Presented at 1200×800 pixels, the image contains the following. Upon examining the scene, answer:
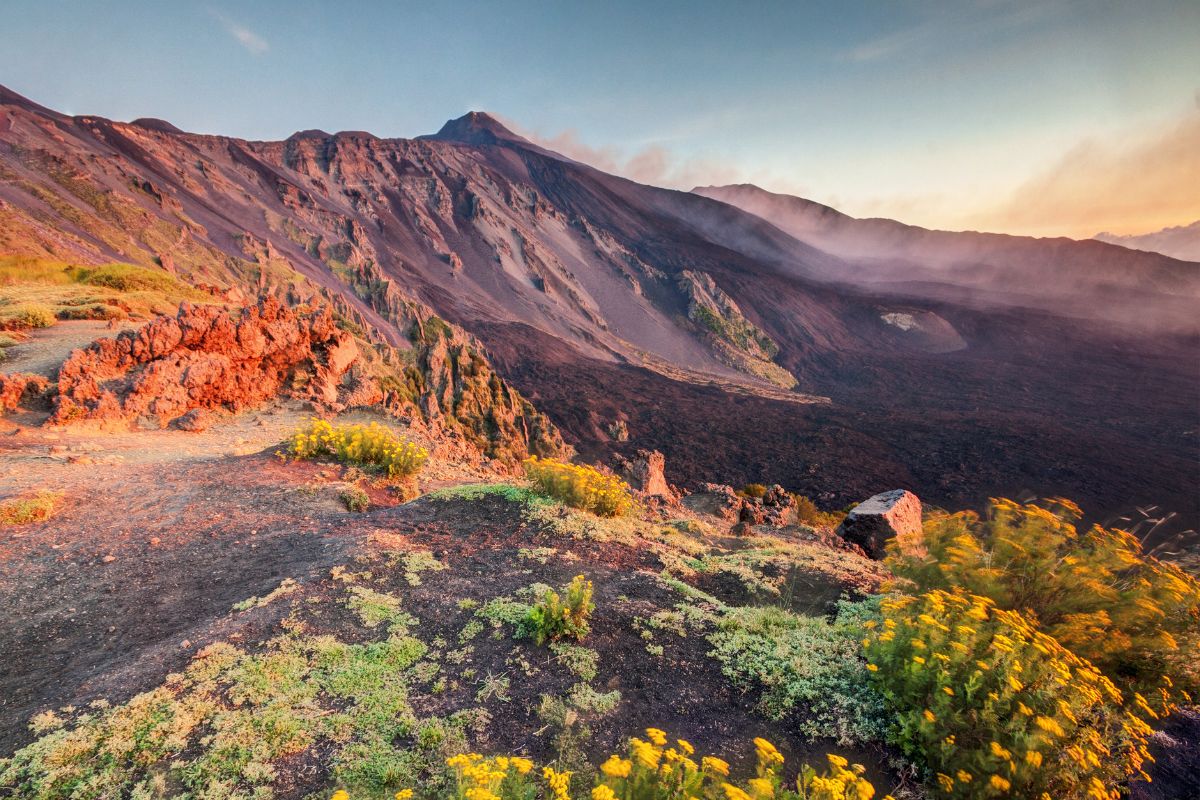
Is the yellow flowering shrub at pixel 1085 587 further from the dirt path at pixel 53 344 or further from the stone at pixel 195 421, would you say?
the dirt path at pixel 53 344

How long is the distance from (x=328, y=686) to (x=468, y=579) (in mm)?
1805

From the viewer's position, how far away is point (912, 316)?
90.1 metres

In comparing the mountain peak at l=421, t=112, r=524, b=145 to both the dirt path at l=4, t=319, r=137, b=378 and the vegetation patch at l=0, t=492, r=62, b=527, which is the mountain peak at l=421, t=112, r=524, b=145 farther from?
the vegetation patch at l=0, t=492, r=62, b=527

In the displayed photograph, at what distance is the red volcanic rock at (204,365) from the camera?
9625 millimetres

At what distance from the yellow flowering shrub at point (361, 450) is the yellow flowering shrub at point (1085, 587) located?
7.58 meters

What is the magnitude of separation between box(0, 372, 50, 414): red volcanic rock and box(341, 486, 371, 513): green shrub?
662 cm

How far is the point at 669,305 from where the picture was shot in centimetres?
8544

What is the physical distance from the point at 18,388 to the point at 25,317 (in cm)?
523

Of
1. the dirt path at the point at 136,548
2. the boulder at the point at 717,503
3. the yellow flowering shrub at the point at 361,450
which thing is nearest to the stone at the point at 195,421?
the dirt path at the point at 136,548

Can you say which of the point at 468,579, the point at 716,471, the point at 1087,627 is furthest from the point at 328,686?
the point at 716,471

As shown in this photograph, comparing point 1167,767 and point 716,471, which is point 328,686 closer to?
point 1167,767

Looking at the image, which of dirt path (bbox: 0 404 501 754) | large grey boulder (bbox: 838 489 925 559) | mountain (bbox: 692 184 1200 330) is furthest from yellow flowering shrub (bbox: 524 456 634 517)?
mountain (bbox: 692 184 1200 330)

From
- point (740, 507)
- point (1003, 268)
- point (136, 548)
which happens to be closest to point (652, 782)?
point (136, 548)

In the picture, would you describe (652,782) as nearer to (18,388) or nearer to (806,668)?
(806,668)
